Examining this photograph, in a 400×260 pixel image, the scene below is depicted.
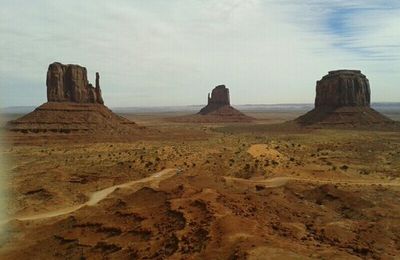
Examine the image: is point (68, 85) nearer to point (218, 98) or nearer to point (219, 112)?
point (219, 112)

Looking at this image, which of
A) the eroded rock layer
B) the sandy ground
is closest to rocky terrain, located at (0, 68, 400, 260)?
the sandy ground

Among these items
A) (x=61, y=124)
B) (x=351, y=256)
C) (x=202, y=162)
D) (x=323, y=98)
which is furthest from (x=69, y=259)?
(x=323, y=98)

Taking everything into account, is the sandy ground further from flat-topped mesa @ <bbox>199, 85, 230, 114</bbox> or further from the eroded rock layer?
flat-topped mesa @ <bbox>199, 85, 230, 114</bbox>

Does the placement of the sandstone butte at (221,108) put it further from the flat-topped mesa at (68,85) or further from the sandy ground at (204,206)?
the sandy ground at (204,206)

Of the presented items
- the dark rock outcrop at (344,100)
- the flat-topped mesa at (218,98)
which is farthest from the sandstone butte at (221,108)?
the dark rock outcrop at (344,100)

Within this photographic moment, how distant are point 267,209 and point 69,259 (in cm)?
1168

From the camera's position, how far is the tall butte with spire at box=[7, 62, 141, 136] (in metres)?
75.1

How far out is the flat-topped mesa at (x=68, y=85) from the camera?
81.1 meters

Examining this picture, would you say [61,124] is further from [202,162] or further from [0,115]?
[0,115]

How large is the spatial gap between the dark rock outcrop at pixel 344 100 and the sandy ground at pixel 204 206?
51789 millimetres

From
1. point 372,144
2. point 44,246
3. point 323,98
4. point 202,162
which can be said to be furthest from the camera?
point 323,98

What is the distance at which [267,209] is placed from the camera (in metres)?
24.7

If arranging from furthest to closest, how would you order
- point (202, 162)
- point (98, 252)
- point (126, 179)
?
1. point (202, 162)
2. point (126, 179)
3. point (98, 252)

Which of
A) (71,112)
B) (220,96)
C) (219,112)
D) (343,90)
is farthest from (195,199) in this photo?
(220,96)
